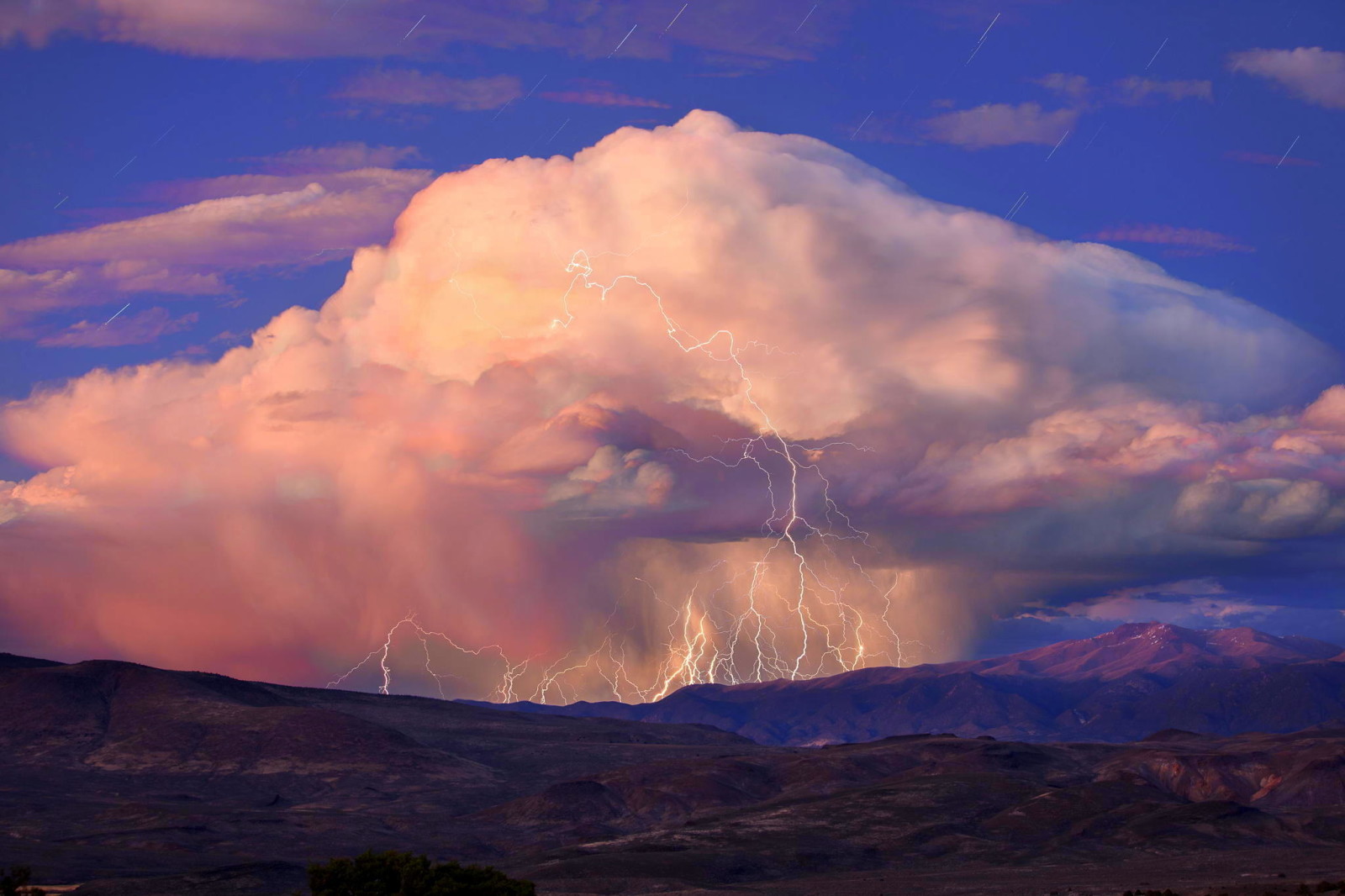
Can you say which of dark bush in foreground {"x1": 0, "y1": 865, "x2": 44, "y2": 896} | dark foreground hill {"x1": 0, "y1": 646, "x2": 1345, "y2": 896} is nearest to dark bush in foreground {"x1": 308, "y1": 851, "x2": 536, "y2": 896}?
dark bush in foreground {"x1": 0, "y1": 865, "x2": 44, "y2": 896}

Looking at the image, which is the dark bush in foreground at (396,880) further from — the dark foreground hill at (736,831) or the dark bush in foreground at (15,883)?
the dark foreground hill at (736,831)

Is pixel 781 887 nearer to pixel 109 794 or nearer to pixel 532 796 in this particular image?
pixel 532 796

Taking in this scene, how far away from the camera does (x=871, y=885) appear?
110 meters

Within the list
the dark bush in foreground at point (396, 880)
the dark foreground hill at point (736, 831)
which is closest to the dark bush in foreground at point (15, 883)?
the dark bush in foreground at point (396, 880)

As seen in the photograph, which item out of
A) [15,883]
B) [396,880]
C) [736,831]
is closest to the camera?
[396,880]

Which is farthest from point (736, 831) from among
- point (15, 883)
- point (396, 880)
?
point (15, 883)

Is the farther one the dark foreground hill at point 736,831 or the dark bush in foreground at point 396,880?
the dark foreground hill at point 736,831

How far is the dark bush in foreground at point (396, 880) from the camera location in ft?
204

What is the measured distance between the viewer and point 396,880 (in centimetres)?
6294

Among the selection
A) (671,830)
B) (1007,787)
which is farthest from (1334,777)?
(671,830)

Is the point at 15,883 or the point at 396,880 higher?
the point at 396,880

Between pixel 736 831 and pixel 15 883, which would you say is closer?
pixel 15 883

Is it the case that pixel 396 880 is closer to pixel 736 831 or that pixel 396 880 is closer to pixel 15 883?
pixel 15 883

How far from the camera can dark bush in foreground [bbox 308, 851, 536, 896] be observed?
62.2 meters
